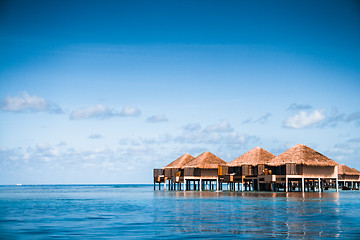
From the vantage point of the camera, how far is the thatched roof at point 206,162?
62562 mm

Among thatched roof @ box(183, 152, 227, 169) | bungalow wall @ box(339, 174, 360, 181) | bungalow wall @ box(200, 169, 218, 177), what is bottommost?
bungalow wall @ box(339, 174, 360, 181)

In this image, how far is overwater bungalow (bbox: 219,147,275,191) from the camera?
5628 cm

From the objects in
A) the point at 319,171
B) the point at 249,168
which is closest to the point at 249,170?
the point at 249,168

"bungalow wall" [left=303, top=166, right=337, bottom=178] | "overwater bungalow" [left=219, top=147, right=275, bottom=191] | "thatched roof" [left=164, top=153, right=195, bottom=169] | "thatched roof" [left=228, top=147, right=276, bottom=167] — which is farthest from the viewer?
"thatched roof" [left=164, top=153, right=195, bottom=169]

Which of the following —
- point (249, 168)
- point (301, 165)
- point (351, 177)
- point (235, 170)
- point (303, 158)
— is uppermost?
point (303, 158)

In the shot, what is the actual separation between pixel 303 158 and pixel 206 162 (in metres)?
15.3

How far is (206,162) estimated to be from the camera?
2484 inches

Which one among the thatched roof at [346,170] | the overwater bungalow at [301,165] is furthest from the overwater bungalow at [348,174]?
the overwater bungalow at [301,165]

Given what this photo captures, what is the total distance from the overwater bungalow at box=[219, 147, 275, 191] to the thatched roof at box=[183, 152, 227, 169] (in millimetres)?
2128

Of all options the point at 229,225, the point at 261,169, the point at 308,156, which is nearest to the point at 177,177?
the point at 261,169

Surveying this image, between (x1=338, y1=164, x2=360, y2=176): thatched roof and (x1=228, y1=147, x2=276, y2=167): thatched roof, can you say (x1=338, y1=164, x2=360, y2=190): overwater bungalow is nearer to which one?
(x1=338, y1=164, x2=360, y2=176): thatched roof

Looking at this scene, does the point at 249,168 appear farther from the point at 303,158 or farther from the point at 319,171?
the point at 319,171

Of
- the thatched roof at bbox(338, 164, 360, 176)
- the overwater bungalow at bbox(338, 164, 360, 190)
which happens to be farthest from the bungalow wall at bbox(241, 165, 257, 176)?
the thatched roof at bbox(338, 164, 360, 176)

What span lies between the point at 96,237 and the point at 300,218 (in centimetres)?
1111
